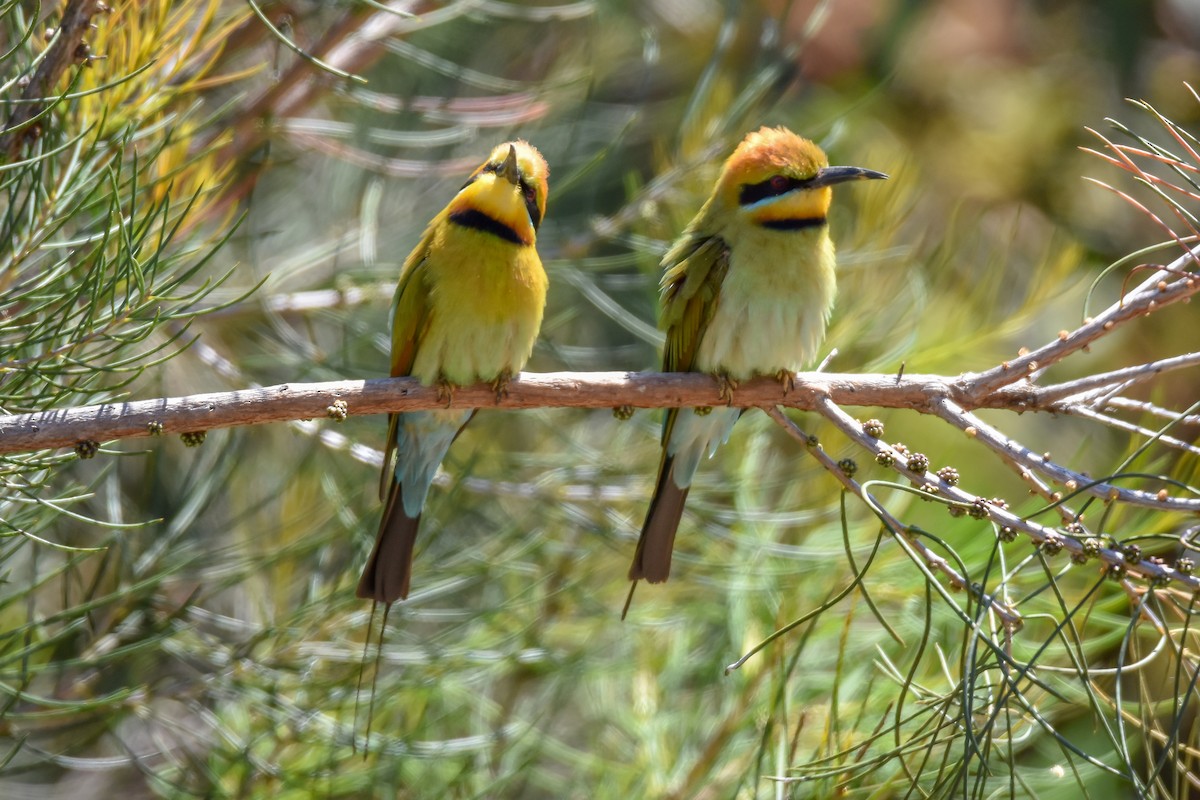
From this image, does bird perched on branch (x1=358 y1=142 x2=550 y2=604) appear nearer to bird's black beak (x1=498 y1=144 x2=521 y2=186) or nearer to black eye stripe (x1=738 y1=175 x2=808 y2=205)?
bird's black beak (x1=498 y1=144 x2=521 y2=186)

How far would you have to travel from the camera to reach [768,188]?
2.36 meters

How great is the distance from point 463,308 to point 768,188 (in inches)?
26.2

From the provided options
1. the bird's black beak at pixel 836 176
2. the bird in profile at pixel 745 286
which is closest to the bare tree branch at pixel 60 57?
the bird in profile at pixel 745 286

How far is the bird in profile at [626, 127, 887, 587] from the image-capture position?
2201 millimetres

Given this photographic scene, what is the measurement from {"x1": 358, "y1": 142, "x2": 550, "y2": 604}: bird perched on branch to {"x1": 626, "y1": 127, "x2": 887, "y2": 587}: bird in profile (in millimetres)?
313

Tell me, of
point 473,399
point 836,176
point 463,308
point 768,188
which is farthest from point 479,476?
point 836,176

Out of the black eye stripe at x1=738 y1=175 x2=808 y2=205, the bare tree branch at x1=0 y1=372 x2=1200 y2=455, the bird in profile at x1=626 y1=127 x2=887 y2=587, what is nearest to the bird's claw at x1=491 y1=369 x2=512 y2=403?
the bare tree branch at x1=0 y1=372 x2=1200 y2=455

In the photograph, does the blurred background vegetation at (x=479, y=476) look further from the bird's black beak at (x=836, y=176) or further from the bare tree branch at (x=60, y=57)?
the bird's black beak at (x=836, y=176)

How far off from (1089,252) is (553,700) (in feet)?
7.30

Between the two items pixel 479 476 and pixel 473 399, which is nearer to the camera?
pixel 473 399

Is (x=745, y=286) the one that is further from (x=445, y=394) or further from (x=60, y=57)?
(x=60, y=57)

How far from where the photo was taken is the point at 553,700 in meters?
2.62

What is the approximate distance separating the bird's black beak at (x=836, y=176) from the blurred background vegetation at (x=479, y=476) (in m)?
0.17

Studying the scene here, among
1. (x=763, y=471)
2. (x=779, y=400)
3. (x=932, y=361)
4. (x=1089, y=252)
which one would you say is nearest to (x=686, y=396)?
(x=779, y=400)
